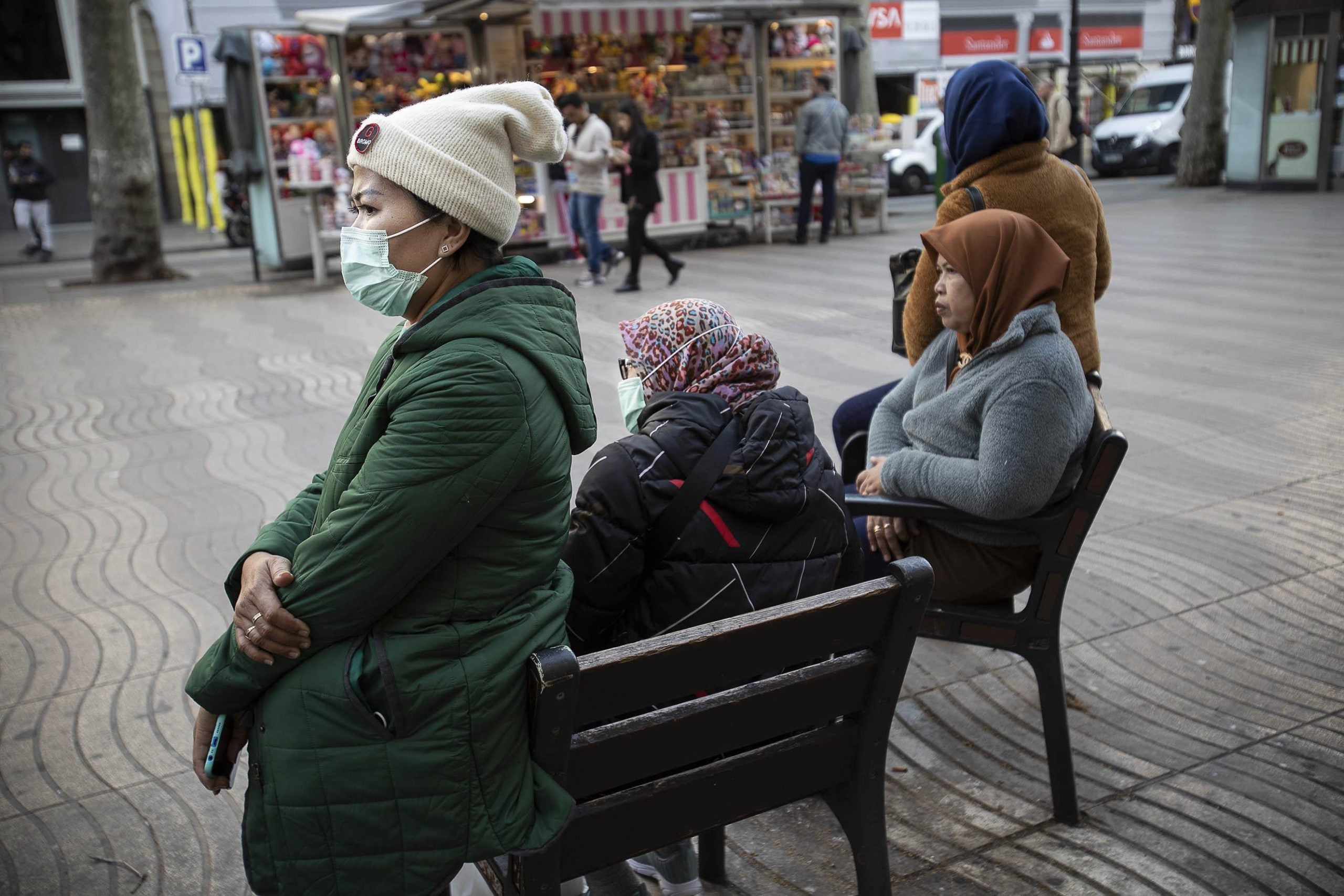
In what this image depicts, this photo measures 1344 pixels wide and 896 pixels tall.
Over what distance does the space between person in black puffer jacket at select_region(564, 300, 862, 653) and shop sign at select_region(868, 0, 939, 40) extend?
3275 centimetres

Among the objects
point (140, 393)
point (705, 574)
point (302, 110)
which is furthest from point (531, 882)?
point (302, 110)

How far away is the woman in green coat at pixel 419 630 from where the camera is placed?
177cm

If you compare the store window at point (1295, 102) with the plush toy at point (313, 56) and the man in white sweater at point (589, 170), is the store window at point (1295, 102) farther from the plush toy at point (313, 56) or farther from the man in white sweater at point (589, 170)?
the plush toy at point (313, 56)

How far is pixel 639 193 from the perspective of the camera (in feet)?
39.5

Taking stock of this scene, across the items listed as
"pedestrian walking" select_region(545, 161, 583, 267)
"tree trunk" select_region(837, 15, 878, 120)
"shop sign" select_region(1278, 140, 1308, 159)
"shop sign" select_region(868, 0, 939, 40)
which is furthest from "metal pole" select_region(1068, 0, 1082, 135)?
"pedestrian walking" select_region(545, 161, 583, 267)

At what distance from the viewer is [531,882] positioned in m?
1.91

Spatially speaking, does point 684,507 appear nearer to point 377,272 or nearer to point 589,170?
point 377,272

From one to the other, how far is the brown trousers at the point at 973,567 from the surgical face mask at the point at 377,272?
1556 millimetres

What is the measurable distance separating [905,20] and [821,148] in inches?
827

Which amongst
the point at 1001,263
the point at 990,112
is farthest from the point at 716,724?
the point at 990,112

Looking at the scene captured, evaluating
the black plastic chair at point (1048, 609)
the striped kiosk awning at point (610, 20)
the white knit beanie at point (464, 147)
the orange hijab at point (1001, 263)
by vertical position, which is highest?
the striped kiosk awning at point (610, 20)

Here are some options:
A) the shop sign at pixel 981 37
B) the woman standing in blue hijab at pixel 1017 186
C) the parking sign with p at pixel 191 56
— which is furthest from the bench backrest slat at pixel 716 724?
the shop sign at pixel 981 37

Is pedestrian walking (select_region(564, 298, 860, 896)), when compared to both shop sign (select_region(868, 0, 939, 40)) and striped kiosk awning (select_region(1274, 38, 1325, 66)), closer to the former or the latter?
striped kiosk awning (select_region(1274, 38, 1325, 66))

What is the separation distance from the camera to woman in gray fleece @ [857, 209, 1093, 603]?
2.77 metres
